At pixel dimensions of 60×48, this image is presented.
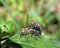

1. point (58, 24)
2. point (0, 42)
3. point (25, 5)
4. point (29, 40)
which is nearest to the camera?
point (0, 42)

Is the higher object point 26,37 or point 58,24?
point 58,24

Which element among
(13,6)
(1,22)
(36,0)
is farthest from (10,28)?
(36,0)

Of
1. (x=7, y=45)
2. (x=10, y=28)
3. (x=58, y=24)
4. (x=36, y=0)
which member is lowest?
(x=7, y=45)

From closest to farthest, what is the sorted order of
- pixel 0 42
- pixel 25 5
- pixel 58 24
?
pixel 0 42 → pixel 58 24 → pixel 25 5

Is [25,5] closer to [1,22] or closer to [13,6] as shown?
[13,6]

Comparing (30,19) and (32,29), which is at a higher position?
(30,19)

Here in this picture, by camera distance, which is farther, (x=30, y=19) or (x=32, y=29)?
(x=30, y=19)

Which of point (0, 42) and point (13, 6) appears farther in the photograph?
point (13, 6)
